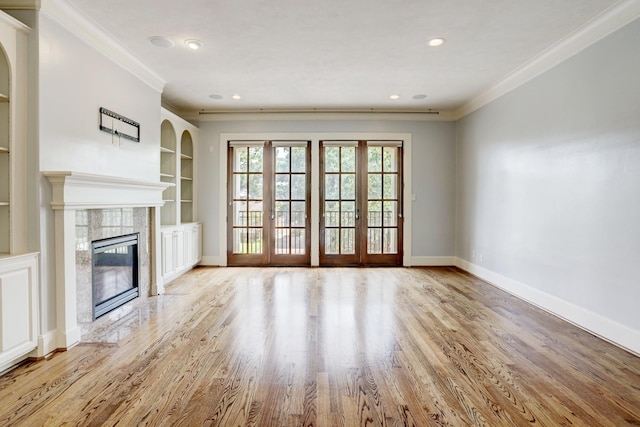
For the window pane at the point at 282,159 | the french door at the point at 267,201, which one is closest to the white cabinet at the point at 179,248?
the french door at the point at 267,201

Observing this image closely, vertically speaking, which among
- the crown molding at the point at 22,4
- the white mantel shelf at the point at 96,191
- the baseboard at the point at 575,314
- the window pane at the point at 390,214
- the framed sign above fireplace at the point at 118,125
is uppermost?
the crown molding at the point at 22,4

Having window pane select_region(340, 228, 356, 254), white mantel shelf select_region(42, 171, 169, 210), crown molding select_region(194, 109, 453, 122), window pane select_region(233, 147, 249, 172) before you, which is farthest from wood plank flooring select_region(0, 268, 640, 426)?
crown molding select_region(194, 109, 453, 122)

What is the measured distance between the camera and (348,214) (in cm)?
625

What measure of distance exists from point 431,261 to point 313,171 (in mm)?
2683

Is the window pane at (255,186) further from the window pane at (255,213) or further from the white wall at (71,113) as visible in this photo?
the white wall at (71,113)

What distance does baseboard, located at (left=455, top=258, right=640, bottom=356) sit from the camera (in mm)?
2773

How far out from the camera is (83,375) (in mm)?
2330

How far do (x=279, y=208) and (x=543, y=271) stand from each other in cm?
406

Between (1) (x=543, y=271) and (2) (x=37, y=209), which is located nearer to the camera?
(2) (x=37, y=209)

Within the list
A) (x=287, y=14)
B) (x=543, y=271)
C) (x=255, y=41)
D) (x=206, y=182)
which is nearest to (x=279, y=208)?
(x=206, y=182)

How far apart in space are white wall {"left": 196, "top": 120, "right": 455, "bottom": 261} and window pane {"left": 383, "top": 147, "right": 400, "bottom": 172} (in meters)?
0.30

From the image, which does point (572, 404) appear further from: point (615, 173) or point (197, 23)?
point (197, 23)

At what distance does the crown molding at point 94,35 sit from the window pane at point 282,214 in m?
2.82

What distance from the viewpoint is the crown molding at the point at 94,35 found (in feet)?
8.90
